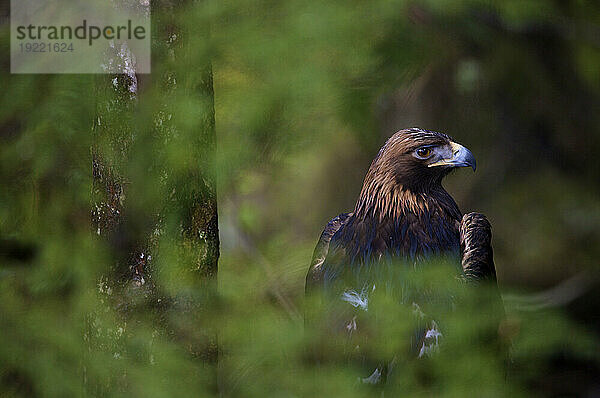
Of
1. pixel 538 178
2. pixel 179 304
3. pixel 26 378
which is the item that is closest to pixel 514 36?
pixel 538 178

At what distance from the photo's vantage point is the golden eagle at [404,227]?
1.85 meters

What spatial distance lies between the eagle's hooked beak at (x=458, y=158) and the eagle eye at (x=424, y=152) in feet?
0.11

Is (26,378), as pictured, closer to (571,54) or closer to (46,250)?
(46,250)

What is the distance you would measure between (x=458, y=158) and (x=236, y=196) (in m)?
0.60

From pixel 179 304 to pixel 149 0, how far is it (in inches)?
29.2

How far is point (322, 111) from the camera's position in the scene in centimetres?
167

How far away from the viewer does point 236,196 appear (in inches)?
75.7

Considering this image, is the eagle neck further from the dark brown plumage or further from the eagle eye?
the eagle eye

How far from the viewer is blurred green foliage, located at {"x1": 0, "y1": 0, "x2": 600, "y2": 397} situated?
1.58m

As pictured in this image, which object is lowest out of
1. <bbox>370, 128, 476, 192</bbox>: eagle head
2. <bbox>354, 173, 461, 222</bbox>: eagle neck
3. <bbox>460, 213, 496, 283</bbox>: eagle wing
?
<bbox>460, 213, 496, 283</bbox>: eagle wing

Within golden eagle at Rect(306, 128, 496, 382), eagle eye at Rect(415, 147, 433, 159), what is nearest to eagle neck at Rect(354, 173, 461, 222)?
golden eagle at Rect(306, 128, 496, 382)

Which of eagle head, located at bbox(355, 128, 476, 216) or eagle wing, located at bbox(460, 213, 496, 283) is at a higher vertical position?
eagle head, located at bbox(355, 128, 476, 216)

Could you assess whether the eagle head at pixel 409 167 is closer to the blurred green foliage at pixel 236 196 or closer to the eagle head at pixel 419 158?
the eagle head at pixel 419 158

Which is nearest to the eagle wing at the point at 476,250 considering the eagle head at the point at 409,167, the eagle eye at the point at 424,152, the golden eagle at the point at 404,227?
the golden eagle at the point at 404,227
